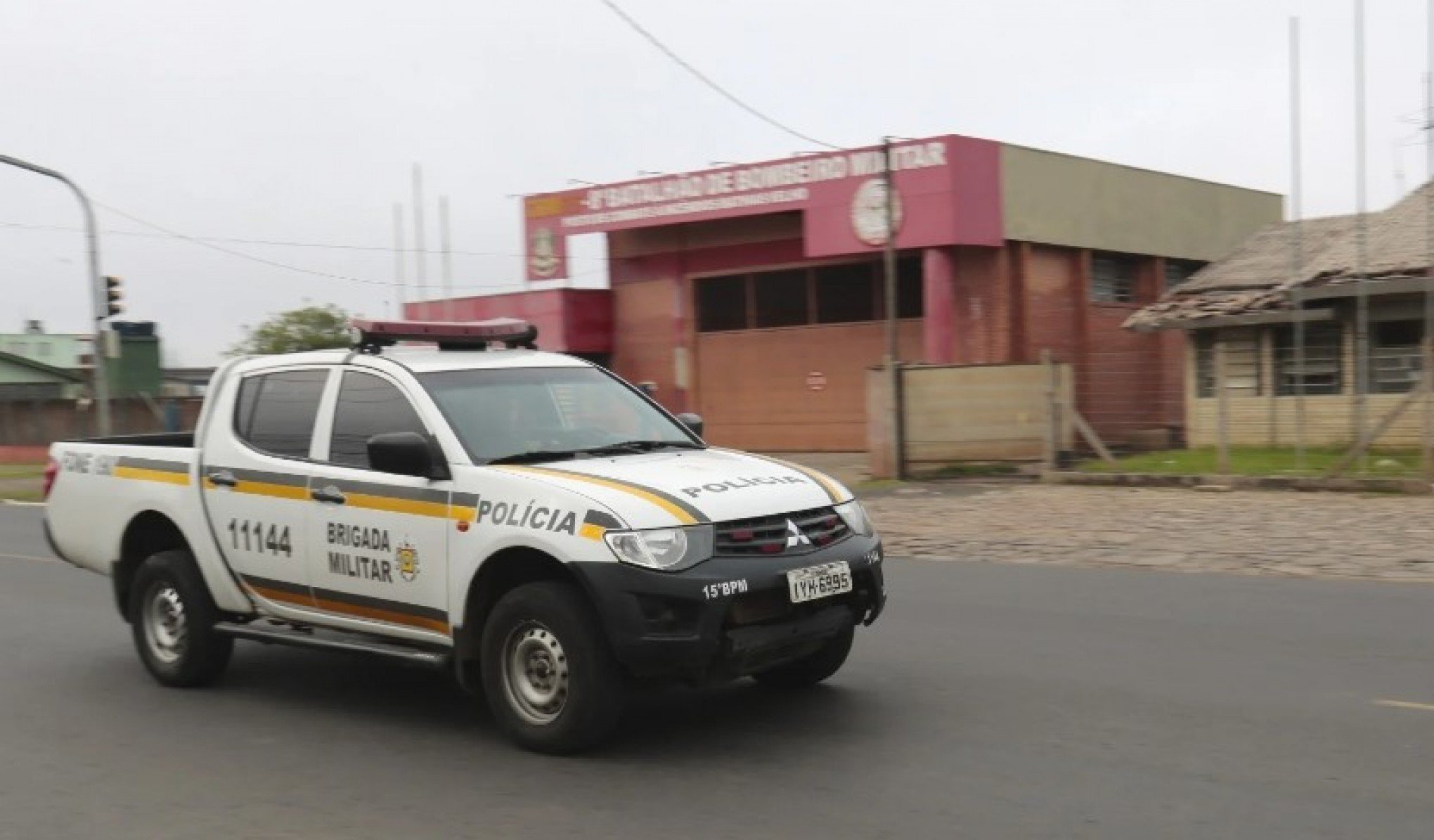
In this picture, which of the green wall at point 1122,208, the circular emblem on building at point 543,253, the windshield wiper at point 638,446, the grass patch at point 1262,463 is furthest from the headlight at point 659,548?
the circular emblem on building at point 543,253

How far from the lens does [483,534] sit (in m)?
6.22

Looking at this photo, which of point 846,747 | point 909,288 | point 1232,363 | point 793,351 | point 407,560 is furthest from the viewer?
point 793,351

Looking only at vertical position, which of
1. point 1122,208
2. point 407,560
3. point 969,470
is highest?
point 1122,208

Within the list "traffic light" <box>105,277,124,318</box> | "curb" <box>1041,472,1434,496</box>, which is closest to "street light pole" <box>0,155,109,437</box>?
"traffic light" <box>105,277,124,318</box>

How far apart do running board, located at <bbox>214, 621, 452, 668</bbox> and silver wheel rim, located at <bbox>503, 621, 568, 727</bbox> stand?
1.45 ft

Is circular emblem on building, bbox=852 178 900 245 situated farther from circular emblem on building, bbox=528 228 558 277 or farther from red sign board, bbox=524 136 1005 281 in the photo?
circular emblem on building, bbox=528 228 558 277

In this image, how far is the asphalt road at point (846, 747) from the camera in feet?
17.2

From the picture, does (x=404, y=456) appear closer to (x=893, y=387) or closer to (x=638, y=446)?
(x=638, y=446)

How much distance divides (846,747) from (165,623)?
4.17 metres

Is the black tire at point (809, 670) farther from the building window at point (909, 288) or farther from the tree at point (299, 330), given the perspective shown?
the tree at point (299, 330)

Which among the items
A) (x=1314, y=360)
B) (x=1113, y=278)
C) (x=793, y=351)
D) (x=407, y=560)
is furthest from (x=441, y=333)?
(x=1113, y=278)

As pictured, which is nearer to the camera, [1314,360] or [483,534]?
[483,534]

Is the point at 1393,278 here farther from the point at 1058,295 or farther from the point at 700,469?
the point at 700,469

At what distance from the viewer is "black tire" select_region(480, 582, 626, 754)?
591 centimetres
